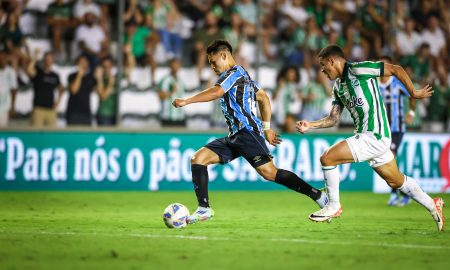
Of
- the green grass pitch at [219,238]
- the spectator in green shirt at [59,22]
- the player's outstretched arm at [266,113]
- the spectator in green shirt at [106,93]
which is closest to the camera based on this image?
the green grass pitch at [219,238]

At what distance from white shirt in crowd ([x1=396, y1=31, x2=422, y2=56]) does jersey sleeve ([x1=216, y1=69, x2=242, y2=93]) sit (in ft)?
33.4

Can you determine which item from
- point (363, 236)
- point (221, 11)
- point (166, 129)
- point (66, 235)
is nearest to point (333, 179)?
point (363, 236)

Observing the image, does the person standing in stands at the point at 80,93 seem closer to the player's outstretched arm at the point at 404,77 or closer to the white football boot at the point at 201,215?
the white football boot at the point at 201,215

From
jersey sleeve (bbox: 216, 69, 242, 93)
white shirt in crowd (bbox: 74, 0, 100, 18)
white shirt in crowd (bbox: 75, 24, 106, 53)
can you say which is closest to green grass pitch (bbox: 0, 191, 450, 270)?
jersey sleeve (bbox: 216, 69, 242, 93)

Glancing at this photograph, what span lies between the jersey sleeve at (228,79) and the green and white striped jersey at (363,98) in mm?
1212

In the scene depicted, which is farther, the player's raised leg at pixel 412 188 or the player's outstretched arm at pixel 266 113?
the player's outstretched arm at pixel 266 113

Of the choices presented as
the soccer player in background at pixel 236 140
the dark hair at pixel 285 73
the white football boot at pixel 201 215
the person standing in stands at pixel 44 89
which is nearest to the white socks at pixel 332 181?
the soccer player in background at pixel 236 140

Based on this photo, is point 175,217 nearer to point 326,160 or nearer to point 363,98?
point 326,160

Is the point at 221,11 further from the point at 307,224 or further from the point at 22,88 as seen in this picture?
the point at 307,224

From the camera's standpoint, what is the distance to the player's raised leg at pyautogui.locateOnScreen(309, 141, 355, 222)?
Result: 1060 cm

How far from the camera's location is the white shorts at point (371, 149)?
10.5 meters

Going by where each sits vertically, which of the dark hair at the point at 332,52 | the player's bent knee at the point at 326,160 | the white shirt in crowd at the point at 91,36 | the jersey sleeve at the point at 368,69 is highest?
the white shirt in crowd at the point at 91,36

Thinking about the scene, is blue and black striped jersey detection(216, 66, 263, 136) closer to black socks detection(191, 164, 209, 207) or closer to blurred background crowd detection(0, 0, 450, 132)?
black socks detection(191, 164, 209, 207)

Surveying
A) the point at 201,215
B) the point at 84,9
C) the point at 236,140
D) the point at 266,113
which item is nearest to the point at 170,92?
the point at 84,9
